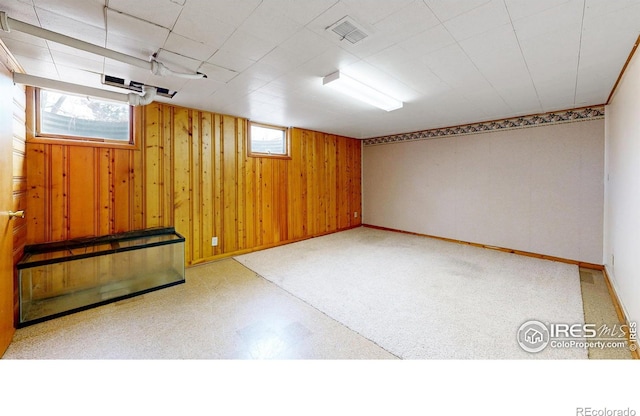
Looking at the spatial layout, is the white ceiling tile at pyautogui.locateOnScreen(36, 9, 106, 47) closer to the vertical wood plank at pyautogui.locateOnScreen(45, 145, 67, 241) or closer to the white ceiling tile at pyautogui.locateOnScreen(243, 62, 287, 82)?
the white ceiling tile at pyautogui.locateOnScreen(243, 62, 287, 82)

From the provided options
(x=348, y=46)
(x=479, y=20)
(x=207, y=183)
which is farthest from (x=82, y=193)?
(x=479, y=20)

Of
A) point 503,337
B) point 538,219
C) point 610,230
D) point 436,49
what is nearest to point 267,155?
point 436,49

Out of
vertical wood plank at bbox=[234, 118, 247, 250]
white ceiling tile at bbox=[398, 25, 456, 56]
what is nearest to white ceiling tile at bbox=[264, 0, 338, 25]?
white ceiling tile at bbox=[398, 25, 456, 56]

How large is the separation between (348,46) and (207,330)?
2515 millimetres

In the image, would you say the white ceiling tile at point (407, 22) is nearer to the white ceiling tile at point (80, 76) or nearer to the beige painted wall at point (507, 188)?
the white ceiling tile at point (80, 76)

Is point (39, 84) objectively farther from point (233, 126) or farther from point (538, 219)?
point (538, 219)

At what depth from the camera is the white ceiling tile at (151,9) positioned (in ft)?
4.79

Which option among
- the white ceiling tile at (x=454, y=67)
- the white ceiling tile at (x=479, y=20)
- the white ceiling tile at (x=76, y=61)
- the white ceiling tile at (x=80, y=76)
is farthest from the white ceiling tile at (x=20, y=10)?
the white ceiling tile at (x=454, y=67)

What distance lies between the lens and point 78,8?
1.50m

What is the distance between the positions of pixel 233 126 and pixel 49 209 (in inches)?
94.9

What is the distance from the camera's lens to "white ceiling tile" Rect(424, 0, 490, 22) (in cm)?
146

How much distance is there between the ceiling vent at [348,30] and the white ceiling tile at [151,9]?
97 cm

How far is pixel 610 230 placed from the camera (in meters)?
3.08

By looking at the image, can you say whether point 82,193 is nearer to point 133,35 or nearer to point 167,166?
point 167,166
